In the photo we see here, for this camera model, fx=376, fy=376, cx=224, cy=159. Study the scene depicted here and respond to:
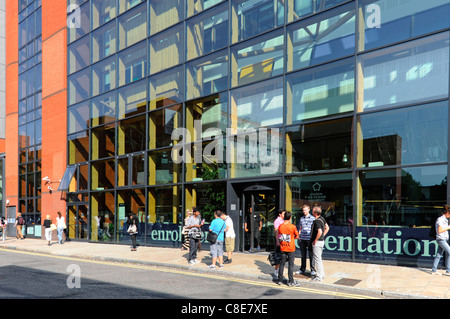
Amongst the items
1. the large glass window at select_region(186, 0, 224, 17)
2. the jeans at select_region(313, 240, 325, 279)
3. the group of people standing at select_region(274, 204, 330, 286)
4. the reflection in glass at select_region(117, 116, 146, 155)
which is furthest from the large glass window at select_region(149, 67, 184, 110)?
the jeans at select_region(313, 240, 325, 279)

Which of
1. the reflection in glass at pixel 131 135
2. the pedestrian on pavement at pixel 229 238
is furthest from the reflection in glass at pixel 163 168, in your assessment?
the pedestrian on pavement at pixel 229 238

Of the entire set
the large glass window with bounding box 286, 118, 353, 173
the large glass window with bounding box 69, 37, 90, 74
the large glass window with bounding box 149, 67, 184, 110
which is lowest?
the large glass window with bounding box 286, 118, 353, 173

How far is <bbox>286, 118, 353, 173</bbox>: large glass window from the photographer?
1221 centimetres

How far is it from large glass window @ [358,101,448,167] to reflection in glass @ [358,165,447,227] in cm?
32

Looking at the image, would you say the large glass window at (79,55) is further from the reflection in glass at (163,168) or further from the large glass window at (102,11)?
the reflection in glass at (163,168)

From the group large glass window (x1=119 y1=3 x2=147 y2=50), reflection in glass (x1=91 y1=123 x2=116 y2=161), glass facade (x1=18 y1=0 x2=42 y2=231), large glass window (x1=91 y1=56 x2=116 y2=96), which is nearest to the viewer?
large glass window (x1=119 y1=3 x2=147 y2=50)

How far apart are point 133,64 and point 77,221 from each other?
10.0m

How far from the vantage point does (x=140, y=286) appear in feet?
27.8

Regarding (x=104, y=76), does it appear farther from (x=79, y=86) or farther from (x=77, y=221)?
(x=77, y=221)

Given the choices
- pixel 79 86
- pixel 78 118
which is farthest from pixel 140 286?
pixel 79 86

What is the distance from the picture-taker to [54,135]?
24.6 m

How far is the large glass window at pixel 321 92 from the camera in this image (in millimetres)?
12258

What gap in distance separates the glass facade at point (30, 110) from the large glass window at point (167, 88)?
12.6 meters

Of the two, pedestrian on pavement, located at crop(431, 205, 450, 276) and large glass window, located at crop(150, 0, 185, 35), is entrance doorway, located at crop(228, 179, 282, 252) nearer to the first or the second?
pedestrian on pavement, located at crop(431, 205, 450, 276)
